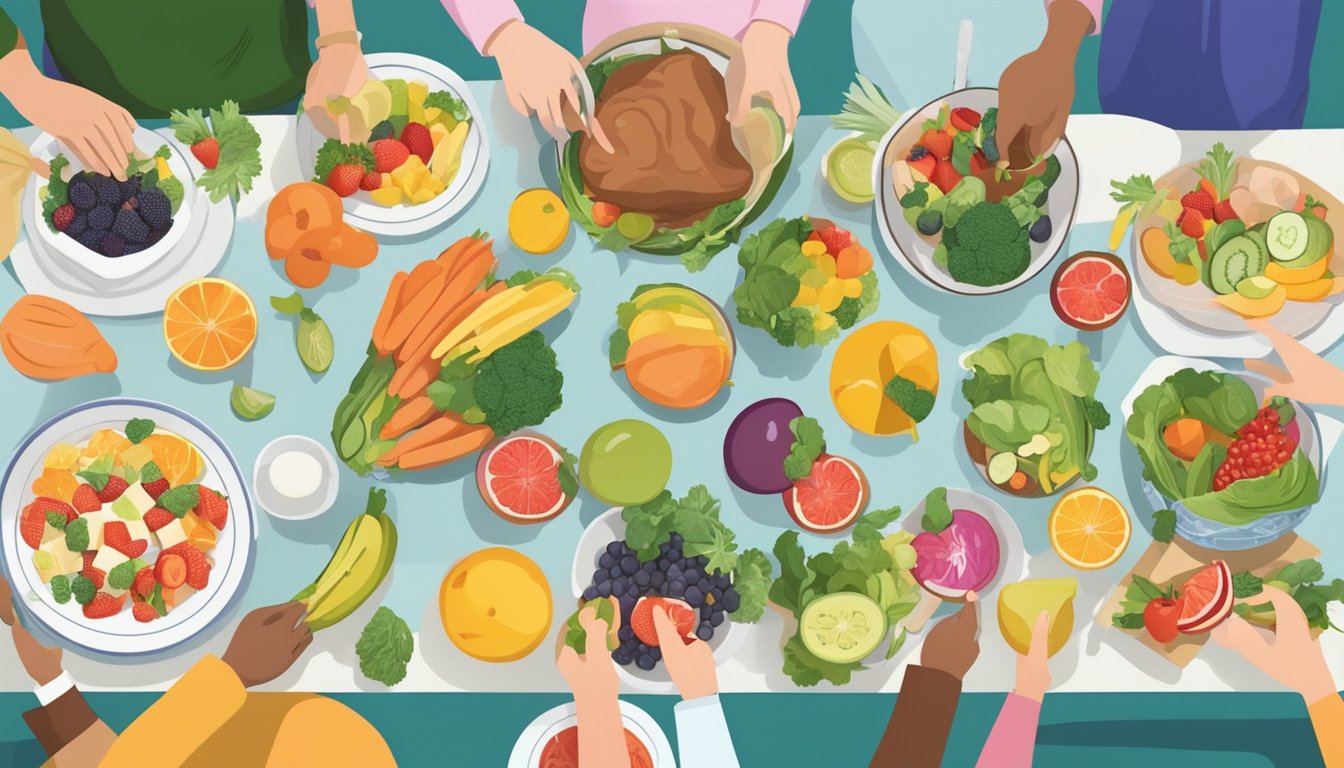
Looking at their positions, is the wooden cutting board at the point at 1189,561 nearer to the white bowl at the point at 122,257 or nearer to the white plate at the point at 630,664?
the white plate at the point at 630,664

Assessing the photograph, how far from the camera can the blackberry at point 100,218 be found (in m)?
2.71

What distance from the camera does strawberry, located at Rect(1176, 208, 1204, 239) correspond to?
109 inches

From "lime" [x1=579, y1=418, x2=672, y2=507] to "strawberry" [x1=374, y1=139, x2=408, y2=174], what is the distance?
3.08 feet

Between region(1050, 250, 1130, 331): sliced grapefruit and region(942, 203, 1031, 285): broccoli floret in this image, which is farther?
region(1050, 250, 1130, 331): sliced grapefruit

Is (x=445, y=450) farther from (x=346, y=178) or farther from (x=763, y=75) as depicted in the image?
(x=763, y=75)

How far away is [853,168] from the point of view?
9.25 feet

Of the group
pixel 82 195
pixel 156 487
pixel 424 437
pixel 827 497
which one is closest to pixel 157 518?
pixel 156 487

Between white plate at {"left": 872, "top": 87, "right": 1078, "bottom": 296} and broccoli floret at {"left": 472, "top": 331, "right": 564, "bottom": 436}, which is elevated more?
white plate at {"left": 872, "top": 87, "right": 1078, "bottom": 296}

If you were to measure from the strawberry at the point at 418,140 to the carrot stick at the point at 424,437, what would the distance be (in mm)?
742

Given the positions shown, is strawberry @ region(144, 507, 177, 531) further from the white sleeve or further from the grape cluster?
the white sleeve

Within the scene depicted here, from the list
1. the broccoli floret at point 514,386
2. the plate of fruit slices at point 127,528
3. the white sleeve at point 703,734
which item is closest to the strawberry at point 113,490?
the plate of fruit slices at point 127,528

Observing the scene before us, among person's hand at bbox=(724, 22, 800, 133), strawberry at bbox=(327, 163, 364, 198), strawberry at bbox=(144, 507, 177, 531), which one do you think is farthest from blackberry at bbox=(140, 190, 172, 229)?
person's hand at bbox=(724, 22, 800, 133)

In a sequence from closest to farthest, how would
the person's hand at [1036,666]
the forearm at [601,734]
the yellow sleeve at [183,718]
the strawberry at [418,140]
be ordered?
the yellow sleeve at [183,718], the forearm at [601,734], the person's hand at [1036,666], the strawberry at [418,140]

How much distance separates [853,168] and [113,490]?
2.20 m
